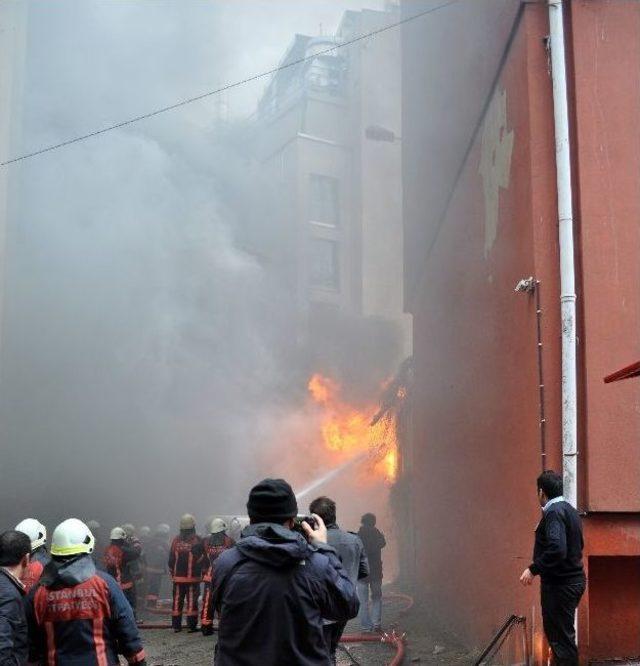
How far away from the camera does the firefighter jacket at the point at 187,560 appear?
9.26 m

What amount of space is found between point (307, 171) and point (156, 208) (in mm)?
7996

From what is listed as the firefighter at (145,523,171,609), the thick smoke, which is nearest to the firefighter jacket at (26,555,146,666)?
the firefighter at (145,523,171,609)

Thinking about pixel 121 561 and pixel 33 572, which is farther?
pixel 121 561

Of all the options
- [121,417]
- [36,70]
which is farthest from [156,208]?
[121,417]

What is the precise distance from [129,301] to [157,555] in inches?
315

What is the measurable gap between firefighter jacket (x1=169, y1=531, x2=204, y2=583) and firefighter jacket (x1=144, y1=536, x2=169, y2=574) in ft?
10.1

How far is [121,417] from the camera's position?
59.2ft

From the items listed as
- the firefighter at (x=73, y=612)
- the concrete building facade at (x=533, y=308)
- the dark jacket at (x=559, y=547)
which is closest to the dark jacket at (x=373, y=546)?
the concrete building facade at (x=533, y=308)

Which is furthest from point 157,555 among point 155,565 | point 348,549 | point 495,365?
point 348,549

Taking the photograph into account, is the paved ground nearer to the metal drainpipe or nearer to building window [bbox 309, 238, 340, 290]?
the metal drainpipe

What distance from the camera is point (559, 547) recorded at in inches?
Answer: 172

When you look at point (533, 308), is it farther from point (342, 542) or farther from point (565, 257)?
point (342, 542)

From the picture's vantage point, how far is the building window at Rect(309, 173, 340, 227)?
2756 centimetres

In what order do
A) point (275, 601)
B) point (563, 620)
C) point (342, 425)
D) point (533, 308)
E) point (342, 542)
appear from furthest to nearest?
1. point (342, 425)
2. point (533, 308)
3. point (563, 620)
4. point (342, 542)
5. point (275, 601)
